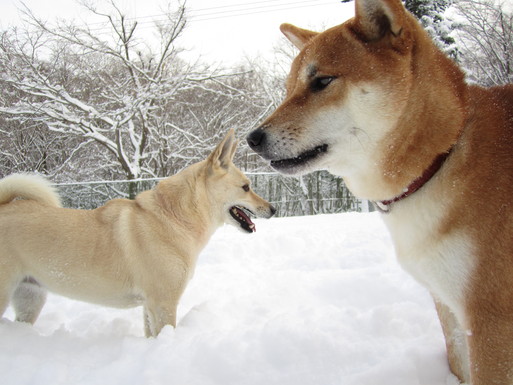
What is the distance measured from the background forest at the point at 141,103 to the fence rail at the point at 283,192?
0.04m

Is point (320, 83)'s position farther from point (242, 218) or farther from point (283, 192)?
point (283, 192)

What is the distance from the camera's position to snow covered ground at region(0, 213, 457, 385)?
6.68 ft

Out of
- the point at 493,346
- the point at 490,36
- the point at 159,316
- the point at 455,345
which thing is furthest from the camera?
the point at 490,36

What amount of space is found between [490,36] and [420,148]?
1160 cm

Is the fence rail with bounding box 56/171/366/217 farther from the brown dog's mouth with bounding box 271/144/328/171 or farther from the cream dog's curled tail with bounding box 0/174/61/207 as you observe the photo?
the brown dog's mouth with bounding box 271/144/328/171

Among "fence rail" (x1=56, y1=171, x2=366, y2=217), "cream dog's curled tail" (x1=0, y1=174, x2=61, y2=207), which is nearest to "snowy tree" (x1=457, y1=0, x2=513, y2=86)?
"fence rail" (x1=56, y1=171, x2=366, y2=217)

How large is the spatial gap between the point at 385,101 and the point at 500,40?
11.4 metres

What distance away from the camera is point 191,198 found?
12.1 feet

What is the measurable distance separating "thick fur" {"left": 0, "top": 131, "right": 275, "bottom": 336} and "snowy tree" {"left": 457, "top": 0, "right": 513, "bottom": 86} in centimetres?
1050

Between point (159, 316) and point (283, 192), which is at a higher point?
point (159, 316)

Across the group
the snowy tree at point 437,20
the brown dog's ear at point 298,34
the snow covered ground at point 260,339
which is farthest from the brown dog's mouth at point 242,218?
the snowy tree at point 437,20

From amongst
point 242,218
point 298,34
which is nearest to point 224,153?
point 242,218

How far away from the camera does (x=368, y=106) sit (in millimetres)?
1612

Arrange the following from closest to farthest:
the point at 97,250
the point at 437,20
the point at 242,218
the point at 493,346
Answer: the point at 493,346
the point at 97,250
the point at 242,218
the point at 437,20
